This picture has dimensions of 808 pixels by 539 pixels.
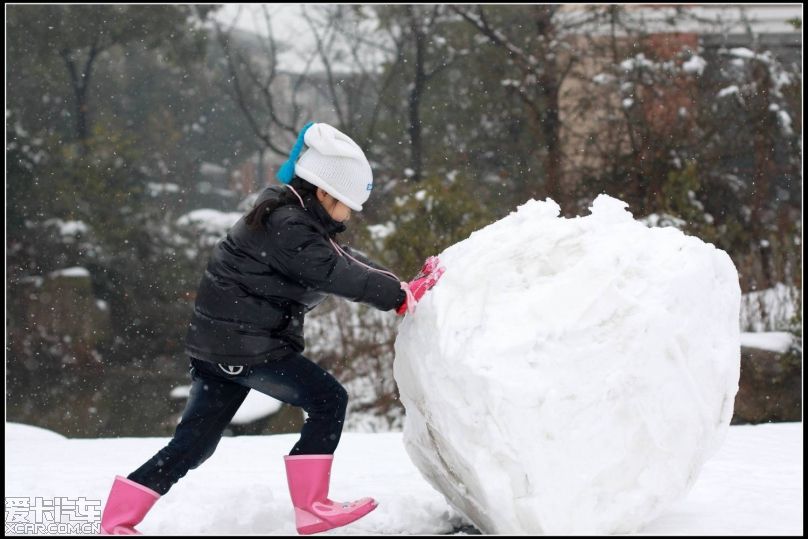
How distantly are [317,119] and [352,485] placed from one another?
6.12 m

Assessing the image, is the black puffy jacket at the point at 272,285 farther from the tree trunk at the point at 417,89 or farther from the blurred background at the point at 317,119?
the tree trunk at the point at 417,89

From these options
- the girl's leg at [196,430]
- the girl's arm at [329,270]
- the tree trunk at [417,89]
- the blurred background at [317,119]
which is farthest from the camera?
the tree trunk at [417,89]

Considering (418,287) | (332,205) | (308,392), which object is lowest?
(308,392)

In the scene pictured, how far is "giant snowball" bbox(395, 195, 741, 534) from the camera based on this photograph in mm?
2578

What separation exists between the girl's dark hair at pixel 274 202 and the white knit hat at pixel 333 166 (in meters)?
0.04

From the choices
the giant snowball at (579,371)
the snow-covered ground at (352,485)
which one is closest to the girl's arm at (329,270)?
the giant snowball at (579,371)

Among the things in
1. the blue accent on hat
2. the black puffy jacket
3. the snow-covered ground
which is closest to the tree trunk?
the snow-covered ground

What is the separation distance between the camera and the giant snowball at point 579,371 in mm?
2578

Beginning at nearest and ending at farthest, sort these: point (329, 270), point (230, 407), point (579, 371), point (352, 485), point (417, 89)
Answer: point (579, 371)
point (329, 270)
point (230, 407)
point (352, 485)
point (417, 89)

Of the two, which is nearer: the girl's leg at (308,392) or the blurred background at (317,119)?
the girl's leg at (308,392)

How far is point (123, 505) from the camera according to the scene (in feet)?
9.93

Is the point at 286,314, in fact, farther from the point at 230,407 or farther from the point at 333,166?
the point at 333,166

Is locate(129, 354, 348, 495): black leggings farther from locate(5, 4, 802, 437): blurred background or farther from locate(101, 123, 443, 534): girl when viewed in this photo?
locate(5, 4, 802, 437): blurred background

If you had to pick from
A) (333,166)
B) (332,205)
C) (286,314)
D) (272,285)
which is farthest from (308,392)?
(333,166)
